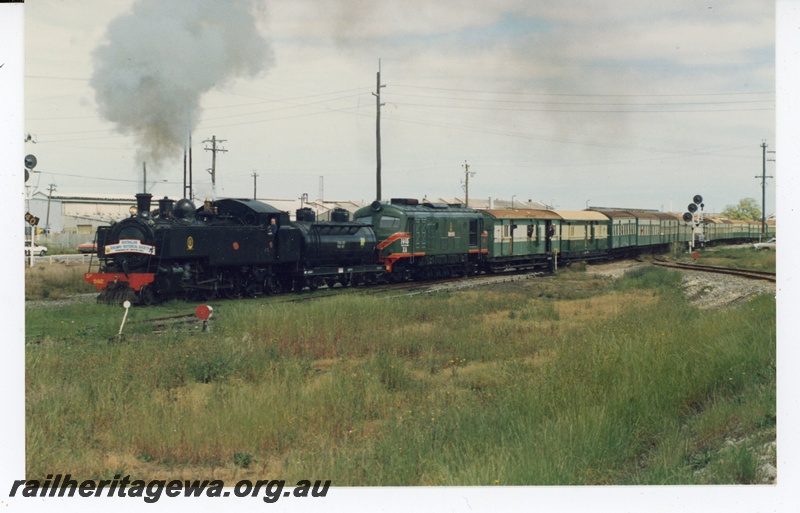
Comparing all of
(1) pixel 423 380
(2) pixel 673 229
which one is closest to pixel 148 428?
(1) pixel 423 380

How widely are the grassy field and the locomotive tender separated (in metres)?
4.20

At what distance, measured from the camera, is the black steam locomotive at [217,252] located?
19078 mm

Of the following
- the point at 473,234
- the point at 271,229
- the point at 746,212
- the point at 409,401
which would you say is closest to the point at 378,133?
the point at 473,234

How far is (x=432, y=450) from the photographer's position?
7.70m

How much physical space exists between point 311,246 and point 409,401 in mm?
14242

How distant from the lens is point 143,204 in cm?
1947

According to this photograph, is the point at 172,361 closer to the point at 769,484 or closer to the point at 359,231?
the point at 769,484

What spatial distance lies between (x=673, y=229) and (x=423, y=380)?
43.5 m

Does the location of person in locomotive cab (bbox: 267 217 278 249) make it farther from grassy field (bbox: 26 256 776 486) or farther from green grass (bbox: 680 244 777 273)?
green grass (bbox: 680 244 777 273)

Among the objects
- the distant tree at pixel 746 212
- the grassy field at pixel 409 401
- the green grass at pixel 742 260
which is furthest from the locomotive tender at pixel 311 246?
the distant tree at pixel 746 212

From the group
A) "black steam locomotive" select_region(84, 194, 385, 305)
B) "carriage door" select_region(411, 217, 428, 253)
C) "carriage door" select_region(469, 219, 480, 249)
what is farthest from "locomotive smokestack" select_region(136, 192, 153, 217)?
"carriage door" select_region(469, 219, 480, 249)

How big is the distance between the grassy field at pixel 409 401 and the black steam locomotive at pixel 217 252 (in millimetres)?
4060

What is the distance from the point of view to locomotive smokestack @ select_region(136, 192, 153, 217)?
1939 centimetres

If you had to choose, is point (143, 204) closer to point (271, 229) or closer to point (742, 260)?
point (271, 229)
